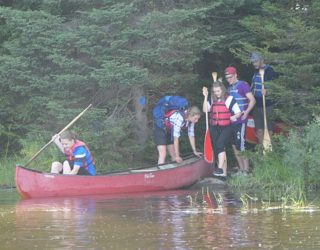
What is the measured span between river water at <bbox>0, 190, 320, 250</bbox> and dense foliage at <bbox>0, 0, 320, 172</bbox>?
8.80ft

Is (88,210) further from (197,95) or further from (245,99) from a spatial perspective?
(197,95)

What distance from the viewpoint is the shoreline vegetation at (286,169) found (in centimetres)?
1216

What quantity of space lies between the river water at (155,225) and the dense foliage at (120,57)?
268cm

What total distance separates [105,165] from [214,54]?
11.9 ft

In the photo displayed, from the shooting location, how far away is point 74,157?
1311cm

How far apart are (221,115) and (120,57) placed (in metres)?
2.20

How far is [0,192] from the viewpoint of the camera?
14289 mm

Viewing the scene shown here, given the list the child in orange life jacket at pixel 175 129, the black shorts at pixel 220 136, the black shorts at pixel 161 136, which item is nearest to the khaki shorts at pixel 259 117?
the black shorts at pixel 220 136

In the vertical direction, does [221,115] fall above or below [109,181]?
above

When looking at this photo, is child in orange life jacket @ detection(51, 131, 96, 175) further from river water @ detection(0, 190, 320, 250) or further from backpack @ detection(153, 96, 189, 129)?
backpack @ detection(153, 96, 189, 129)

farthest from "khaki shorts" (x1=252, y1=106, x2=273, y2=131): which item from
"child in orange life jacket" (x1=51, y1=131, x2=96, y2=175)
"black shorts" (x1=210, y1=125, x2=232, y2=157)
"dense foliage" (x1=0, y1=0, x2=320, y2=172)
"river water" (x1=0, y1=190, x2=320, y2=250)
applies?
"child in orange life jacket" (x1=51, y1=131, x2=96, y2=175)

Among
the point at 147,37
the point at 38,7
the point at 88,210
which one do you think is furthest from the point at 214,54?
the point at 88,210

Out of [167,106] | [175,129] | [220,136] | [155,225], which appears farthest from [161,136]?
[155,225]

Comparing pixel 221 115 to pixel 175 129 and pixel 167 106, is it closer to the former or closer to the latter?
pixel 175 129
